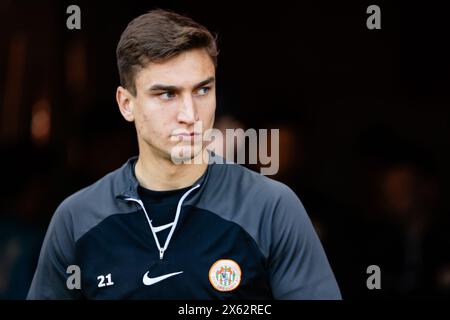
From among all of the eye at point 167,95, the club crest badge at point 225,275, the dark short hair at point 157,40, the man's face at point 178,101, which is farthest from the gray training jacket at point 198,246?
the dark short hair at point 157,40

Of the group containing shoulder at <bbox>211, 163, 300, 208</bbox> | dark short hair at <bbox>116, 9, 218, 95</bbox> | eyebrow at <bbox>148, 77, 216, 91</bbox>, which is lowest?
shoulder at <bbox>211, 163, 300, 208</bbox>

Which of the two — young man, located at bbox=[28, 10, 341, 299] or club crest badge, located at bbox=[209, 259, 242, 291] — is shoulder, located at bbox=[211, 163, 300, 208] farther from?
club crest badge, located at bbox=[209, 259, 242, 291]

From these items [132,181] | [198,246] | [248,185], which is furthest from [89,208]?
[248,185]

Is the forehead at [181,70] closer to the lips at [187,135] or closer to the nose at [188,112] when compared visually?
the nose at [188,112]

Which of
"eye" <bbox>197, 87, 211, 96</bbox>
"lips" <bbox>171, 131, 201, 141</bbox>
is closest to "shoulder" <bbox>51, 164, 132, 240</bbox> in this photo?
"lips" <bbox>171, 131, 201, 141</bbox>

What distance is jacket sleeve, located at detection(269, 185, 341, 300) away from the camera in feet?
8.20

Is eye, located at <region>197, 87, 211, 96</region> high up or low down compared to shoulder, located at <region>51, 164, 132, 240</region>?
up

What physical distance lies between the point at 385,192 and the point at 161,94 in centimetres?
211

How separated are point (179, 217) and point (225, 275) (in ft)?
0.92

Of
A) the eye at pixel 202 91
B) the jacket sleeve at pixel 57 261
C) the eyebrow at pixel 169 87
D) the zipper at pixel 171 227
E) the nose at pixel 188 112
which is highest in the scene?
the eyebrow at pixel 169 87

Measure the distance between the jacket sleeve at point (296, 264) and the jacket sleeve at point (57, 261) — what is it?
729 mm

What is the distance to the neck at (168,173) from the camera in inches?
105

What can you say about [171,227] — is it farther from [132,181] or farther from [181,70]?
[181,70]

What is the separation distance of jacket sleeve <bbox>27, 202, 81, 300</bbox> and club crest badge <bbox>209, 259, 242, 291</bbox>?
0.53 meters
